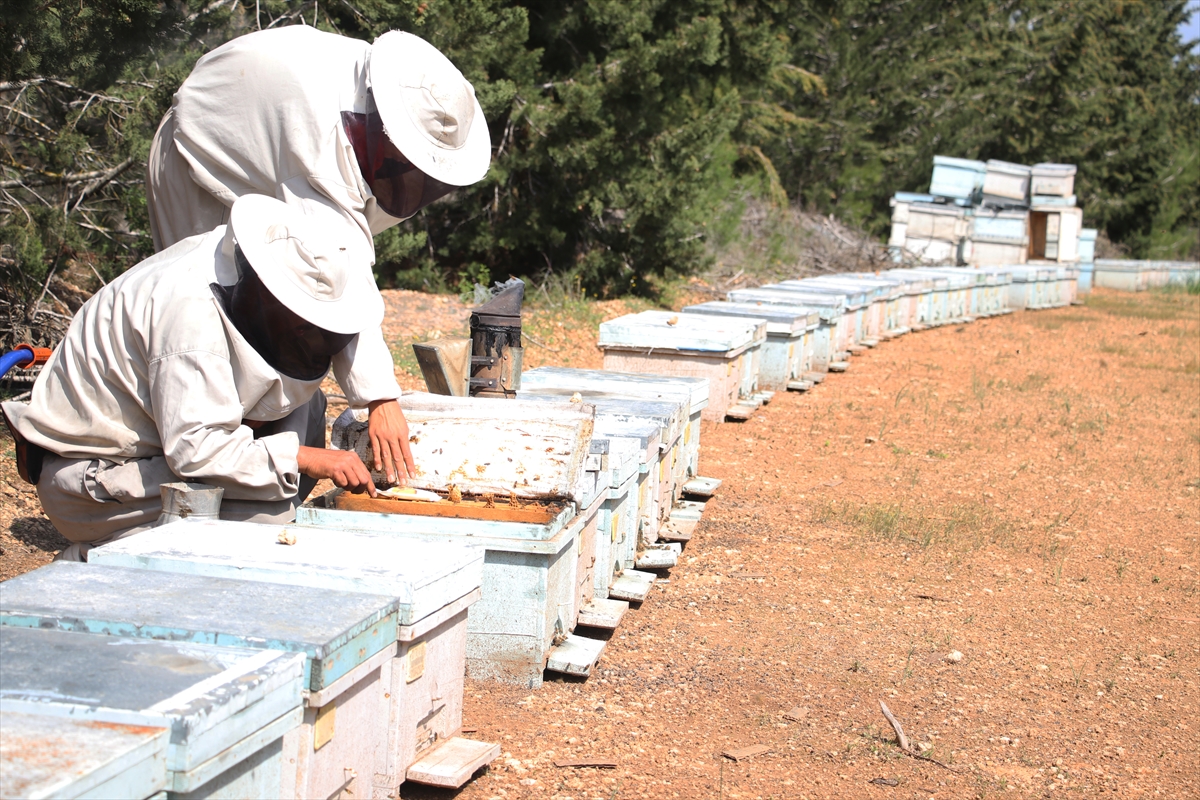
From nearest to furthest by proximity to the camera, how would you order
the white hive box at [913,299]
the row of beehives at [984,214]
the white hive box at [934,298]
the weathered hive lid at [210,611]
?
the weathered hive lid at [210,611]
the white hive box at [913,299]
the white hive box at [934,298]
the row of beehives at [984,214]

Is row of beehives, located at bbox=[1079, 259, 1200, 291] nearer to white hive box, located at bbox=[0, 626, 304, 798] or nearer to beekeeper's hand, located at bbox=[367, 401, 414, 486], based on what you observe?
beekeeper's hand, located at bbox=[367, 401, 414, 486]

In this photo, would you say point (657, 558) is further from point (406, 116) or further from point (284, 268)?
point (284, 268)

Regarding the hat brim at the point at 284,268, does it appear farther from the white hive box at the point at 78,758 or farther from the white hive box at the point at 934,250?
the white hive box at the point at 934,250

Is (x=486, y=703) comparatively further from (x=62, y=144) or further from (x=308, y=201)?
(x=62, y=144)

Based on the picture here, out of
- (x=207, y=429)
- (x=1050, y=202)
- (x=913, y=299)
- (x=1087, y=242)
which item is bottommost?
(x=207, y=429)

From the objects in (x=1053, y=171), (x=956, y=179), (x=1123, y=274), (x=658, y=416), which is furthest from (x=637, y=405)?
(x=1123, y=274)

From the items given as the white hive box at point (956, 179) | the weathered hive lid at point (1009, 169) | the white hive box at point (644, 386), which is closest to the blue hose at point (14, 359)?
the white hive box at point (644, 386)

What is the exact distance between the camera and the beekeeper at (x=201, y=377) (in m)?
2.96

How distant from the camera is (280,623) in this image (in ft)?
6.73

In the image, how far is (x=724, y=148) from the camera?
1670 centimetres

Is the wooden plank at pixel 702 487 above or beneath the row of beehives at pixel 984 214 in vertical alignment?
beneath

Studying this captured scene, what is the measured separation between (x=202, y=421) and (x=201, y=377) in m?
0.11

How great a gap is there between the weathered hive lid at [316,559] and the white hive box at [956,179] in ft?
61.4

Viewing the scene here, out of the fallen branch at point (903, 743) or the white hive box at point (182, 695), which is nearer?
the white hive box at point (182, 695)
